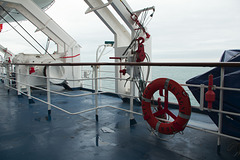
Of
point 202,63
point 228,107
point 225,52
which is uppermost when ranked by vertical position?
point 225,52

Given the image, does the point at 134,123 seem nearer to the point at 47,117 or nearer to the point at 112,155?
the point at 112,155

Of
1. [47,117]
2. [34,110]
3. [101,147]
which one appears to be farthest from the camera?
[34,110]

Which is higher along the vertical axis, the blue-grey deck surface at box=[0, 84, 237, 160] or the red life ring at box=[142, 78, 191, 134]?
the red life ring at box=[142, 78, 191, 134]

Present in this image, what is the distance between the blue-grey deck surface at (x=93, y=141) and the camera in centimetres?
154

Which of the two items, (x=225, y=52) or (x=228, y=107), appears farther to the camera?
(x=225, y=52)

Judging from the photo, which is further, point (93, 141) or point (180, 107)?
point (93, 141)

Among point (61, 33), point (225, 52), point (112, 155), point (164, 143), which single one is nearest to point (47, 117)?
point (112, 155)

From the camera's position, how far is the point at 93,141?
1813 mm

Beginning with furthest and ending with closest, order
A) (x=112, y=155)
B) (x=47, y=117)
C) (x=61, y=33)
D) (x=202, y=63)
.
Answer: (x=61, y=33)
(x=47, y=117)
(x=112, y=155)
(x=202, y=63)

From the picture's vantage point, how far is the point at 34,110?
3.03m

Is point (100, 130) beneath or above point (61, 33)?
beneath

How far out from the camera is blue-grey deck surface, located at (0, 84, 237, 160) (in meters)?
1.54

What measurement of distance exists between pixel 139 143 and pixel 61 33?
4320mm

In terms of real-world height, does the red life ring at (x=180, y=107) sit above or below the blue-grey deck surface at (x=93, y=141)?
above
